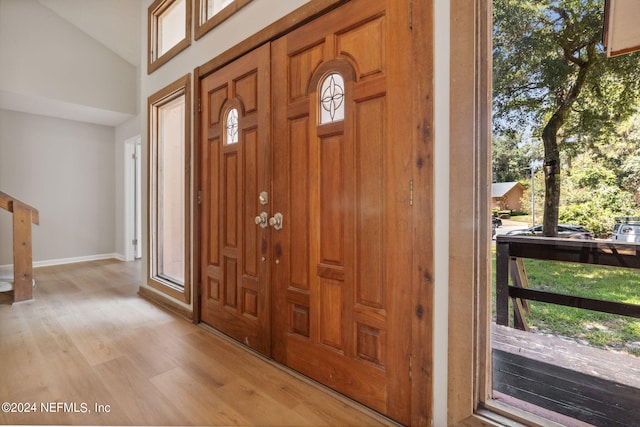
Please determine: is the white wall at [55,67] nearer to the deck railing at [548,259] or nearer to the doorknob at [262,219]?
the doorknob at [262,219]

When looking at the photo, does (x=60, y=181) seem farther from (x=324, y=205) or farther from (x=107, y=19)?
(x=324, y=205)

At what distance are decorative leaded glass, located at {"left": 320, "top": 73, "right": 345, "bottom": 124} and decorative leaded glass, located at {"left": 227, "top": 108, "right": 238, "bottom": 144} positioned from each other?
87cm

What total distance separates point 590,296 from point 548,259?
19 cm

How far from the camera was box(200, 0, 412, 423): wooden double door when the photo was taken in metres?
1.50

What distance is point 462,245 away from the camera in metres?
1.31

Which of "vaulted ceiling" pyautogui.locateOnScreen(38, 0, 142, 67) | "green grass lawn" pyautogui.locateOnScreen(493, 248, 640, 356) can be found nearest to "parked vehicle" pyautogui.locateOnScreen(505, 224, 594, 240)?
"green grass lawn" pyautogui.locateOnScreen(493, 248, 640, 356)

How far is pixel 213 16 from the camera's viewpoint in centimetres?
256

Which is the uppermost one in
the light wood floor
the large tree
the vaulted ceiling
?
the vaulted ceiling

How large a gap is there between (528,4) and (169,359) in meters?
2.79

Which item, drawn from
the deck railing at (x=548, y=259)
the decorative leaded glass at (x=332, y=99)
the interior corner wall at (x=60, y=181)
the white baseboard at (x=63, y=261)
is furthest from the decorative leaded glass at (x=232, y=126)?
the interior corner wall at (x=60, y=181)

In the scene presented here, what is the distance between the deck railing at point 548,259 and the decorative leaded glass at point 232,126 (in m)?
1.89

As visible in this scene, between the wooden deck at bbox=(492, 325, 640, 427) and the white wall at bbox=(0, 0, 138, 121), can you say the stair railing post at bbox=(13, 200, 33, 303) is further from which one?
the wooden deck at bbox=(492, 325, 640, 427)

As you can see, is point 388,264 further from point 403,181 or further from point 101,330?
Result: point 101,330

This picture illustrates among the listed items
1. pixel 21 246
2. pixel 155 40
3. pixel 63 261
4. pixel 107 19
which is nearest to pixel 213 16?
pixel 155 40
